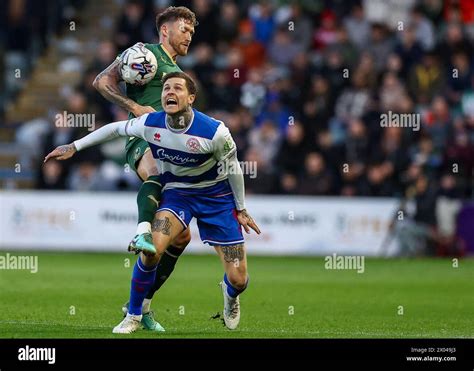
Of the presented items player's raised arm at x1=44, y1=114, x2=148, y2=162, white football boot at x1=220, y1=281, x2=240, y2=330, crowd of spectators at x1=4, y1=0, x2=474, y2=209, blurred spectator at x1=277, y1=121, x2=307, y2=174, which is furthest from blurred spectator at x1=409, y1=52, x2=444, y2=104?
player's raised arm at x1=44, y1=114, x2=148, y2=162

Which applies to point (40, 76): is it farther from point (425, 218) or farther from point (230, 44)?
point (425, 218)

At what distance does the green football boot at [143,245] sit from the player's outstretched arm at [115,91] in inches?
58.2

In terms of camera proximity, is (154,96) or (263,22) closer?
(154,96)

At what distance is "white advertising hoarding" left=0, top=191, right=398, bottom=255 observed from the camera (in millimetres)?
22781

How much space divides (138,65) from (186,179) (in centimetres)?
127

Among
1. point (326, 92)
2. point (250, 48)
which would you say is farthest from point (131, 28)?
point (326, 92)

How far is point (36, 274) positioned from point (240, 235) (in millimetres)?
7331

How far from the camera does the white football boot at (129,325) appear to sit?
452 inches

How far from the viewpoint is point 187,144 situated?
11516mm

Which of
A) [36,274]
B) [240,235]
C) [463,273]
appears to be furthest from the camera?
[463,273]

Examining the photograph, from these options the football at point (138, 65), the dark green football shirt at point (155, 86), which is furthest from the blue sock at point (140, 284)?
the football at point (138, 65)

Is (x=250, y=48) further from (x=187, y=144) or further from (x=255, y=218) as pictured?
(x=187, y=144)

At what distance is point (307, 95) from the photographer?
80.6 feet

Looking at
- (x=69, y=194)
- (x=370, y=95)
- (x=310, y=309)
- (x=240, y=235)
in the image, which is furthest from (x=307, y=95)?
(x=240, y=235)
